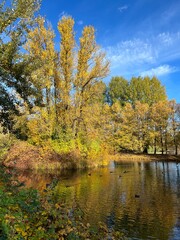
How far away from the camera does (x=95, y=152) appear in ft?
96.1

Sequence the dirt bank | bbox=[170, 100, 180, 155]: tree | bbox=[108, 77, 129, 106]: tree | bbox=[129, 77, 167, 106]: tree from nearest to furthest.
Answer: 1. the dirt bank
2. bbox=[170, 100, 180, 155]: tree
3. bbox=[129, 77, 167, 106]: tree
4. bbox=[108, 77, 129, 106]: tree

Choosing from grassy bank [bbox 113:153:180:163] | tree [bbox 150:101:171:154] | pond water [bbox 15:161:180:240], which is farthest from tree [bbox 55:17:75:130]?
tree [bbox 150:101:171:154]

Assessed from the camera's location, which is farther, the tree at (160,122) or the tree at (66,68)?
the tree at (160,122)

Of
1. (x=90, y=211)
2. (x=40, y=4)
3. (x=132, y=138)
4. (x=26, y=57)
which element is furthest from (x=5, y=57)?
(x=132, y=138)

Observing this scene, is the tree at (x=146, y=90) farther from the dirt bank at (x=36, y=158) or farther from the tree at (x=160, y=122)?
the dirt bank at (x=36, y=158)

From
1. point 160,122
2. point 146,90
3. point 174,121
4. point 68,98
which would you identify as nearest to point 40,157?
point 68,98

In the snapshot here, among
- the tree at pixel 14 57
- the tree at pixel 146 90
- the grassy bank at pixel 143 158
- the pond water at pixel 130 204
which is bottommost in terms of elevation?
the pond water at pixel 130 204

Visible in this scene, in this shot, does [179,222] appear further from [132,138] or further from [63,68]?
[132,138]

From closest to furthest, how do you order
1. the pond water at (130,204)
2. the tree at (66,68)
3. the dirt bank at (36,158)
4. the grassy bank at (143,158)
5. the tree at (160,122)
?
the pond water at (130,204), the dirt bank at (36,158), the tree at (66,68), the grassy bank at (143,158), the tree at (160,122)

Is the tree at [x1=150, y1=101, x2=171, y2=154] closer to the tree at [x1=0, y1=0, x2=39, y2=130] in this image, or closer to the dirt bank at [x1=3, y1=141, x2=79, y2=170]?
the dirt bank at [x1=3, y1=141, x2=79, y2=170]

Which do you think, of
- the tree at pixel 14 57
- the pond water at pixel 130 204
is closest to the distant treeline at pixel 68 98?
the tree at pixel 14 57

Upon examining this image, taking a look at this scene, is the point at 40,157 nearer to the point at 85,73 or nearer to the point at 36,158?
the point at 36,158

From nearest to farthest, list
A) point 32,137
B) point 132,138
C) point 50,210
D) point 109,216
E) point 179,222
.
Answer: point 50,210 < point 179,222 < point 109,216 < point 32,137 < point 132,138

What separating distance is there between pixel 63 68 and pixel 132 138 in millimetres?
23903
